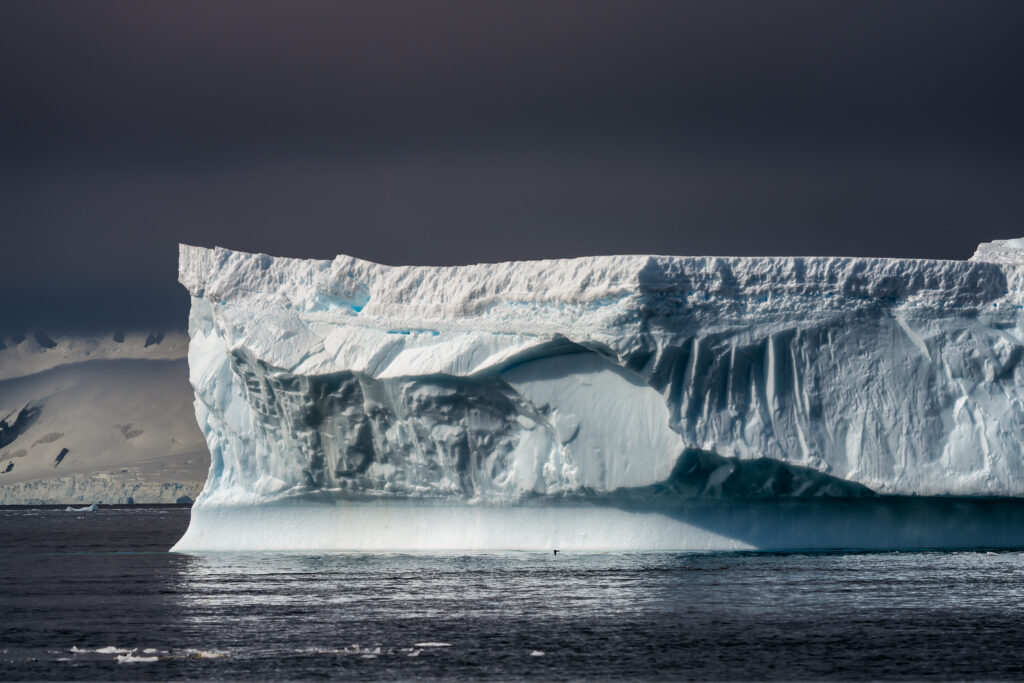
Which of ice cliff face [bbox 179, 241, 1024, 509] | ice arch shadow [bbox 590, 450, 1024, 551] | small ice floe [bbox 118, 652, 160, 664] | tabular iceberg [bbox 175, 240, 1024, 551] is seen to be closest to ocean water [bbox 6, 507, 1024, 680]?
small ice floe [bbox 118, 652, 160, 664]

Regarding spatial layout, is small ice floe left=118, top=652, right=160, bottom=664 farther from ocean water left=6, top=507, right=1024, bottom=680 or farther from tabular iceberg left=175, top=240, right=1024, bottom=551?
tabular iceberg left=175, top=240, right=1024, bottom=551

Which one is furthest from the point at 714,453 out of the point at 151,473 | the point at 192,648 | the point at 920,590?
the point at 151,473

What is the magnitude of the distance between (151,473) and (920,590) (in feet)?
263

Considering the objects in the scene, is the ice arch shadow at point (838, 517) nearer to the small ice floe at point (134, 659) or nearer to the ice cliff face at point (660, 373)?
the ice cliff face at point (660, 373)

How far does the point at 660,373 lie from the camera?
20.3 meters

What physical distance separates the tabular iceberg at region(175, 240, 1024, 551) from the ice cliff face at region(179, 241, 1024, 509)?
32 mm

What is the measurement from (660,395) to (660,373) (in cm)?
46

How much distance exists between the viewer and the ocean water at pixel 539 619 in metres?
12.9

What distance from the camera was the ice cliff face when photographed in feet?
67.3

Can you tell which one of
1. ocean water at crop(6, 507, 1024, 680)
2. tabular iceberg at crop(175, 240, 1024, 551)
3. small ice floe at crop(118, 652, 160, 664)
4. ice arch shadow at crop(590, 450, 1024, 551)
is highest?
tabular iceberg at crop(175, 240, 1024, 551)

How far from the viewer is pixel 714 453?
2025 centimetres

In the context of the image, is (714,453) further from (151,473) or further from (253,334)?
(151,473)

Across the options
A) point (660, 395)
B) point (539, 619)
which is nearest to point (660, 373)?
point (660, 395)

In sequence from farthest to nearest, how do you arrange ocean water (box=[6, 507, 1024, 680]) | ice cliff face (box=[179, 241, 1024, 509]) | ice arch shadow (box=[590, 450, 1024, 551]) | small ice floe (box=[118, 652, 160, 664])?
ice arch shadow (box=[590, 450, 1024, 551]), ice cliff face (box=[179, 241, 1024, 509]), small ice floe (box=[118, 652, 160, 664]), ocean water (box=[6, 507, 1024, 680])
